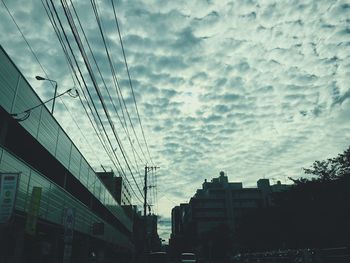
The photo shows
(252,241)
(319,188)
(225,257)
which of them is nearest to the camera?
(319,188)

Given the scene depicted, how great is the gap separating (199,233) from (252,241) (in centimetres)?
5141

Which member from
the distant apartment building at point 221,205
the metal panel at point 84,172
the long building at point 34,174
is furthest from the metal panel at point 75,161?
the distant apartment building at point 221,205

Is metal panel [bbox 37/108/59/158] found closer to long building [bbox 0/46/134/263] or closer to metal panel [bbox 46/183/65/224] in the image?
long building [bbox 0/46/134/263]

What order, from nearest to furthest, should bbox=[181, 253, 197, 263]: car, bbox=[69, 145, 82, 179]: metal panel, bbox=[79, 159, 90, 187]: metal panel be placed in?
bbox=[69, 145, 82, 179]: metal panel → bbox=[79, 159, 90, 187]: metal panel → bbox=[181, 253, 197, 263]: car

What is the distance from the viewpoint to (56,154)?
738 inches

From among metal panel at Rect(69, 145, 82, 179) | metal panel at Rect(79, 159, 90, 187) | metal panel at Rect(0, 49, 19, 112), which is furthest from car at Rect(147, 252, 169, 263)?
metal panel at Rect(0, 49, 19, 112)

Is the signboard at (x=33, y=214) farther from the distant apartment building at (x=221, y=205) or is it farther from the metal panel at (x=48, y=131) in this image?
the distant apartment building at (x=221, y=205)

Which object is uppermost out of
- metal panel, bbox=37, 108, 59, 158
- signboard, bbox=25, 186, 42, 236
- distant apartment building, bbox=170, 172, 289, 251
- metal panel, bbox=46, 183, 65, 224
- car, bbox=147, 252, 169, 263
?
distant apartment building, bbox=170, 172, 289, 251

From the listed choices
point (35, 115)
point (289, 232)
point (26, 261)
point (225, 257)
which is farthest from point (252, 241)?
point (35, 115)

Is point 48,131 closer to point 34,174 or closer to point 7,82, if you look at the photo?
point 34,174

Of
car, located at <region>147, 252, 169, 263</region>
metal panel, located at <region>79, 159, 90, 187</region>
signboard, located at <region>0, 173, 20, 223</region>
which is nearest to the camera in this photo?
signboard, located at <region>0, 173, 20, 223</region>

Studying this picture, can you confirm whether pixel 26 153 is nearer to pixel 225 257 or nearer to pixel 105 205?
pixel 105 205

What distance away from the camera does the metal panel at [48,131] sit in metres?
16.5

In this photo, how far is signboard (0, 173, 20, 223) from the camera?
11922 mm
